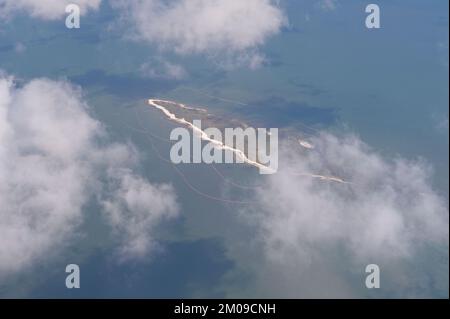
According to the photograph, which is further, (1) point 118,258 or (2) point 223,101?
(2) point 223,101

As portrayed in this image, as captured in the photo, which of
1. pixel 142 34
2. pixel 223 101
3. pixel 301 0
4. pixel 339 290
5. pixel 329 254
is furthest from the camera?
pixel 301 0

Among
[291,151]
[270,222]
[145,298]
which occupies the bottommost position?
[145,298]

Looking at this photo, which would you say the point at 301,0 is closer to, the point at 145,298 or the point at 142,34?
the point at 142,34

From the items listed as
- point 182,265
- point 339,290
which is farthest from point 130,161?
point 339,290

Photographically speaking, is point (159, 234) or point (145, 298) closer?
point (145, 298)

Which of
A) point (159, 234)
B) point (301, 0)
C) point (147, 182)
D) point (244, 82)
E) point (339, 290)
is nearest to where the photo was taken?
point (339, 290)

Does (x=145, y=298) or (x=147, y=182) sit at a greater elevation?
(x=147, y=182)

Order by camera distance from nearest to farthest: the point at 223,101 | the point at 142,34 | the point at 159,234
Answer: the point at 159,234, the point at 223,101, the point at 142,34

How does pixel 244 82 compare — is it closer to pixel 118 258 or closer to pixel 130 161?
pixel 130 161

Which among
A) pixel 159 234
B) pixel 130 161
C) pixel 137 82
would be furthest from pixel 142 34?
pixel 159 234
